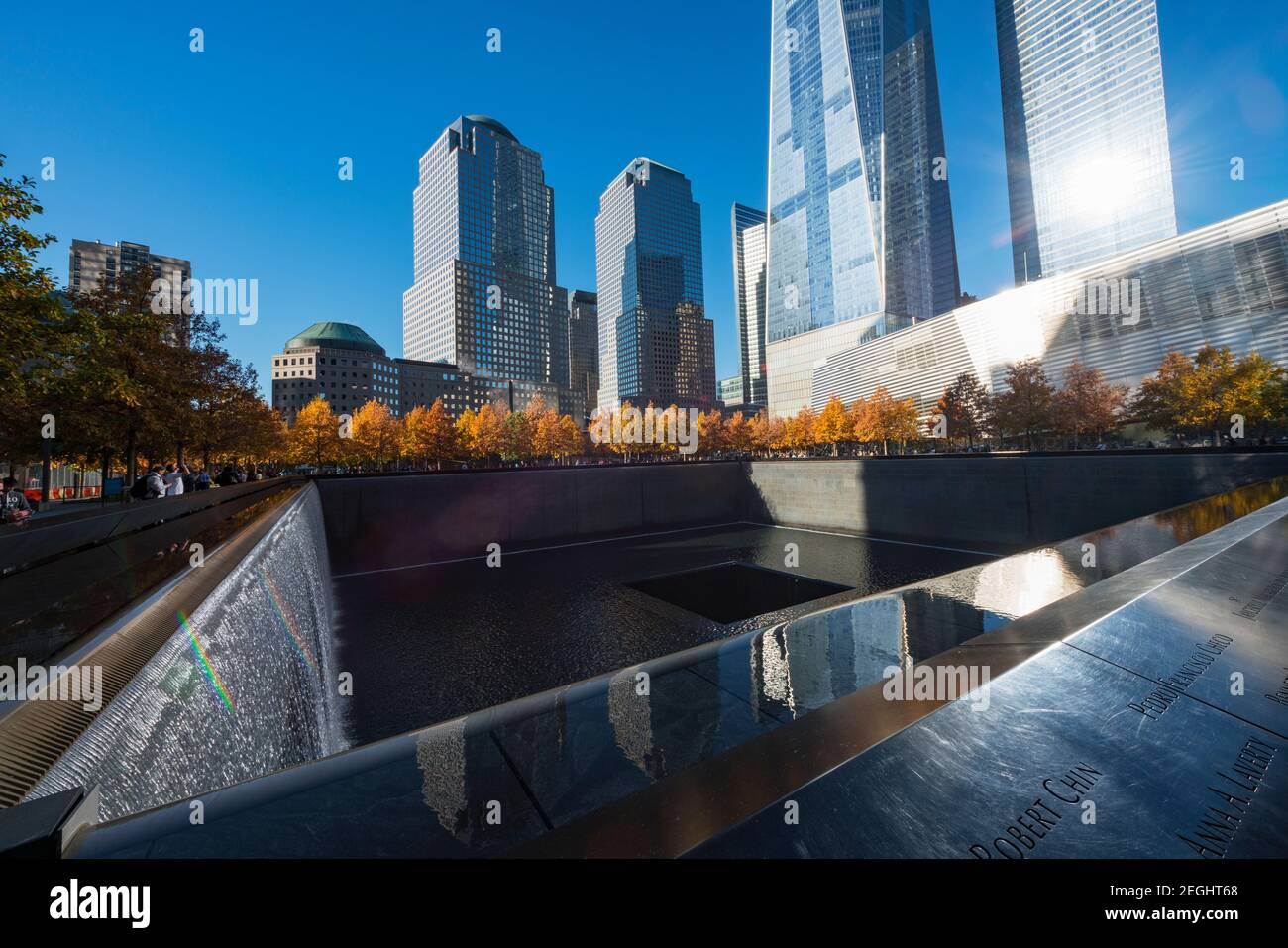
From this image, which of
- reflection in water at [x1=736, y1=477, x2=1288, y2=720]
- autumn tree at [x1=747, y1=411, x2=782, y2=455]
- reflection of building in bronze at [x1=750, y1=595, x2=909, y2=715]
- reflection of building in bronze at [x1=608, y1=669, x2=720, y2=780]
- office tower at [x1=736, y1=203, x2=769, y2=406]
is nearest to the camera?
reflection of building in bronze at [x1=608, y1=669, x2=720, y2=780]

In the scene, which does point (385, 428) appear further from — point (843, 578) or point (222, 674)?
point (222, 674)

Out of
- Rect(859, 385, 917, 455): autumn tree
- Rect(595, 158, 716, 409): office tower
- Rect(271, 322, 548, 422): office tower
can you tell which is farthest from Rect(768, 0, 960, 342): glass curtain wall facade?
Rect(271, 322, 548, 422): office tower

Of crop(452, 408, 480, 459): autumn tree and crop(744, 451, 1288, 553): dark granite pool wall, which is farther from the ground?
crop(452, 408, 480, 459): autumn tree

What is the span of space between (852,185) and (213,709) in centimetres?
11590

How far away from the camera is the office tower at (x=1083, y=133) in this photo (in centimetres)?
9094

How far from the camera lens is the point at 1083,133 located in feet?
326

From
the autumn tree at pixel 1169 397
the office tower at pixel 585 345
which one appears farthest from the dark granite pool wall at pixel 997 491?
the office tower at pixel 585 345

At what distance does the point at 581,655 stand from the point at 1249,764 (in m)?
9.33

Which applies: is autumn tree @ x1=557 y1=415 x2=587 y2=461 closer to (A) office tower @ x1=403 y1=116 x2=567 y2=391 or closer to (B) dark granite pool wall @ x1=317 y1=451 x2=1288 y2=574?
(B) dark granite pool wall @ x1=317 y1=451 x2=1288 y2=574

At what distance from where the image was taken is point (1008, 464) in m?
20.3

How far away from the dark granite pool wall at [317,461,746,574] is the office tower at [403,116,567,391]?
327 ft

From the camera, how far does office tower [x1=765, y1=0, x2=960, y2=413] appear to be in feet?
308

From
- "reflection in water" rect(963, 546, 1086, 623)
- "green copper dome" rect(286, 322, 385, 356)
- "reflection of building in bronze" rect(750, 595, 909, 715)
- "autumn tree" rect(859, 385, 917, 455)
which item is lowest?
"reflection of building in bronze" rect(750, 595, 909, 715)
